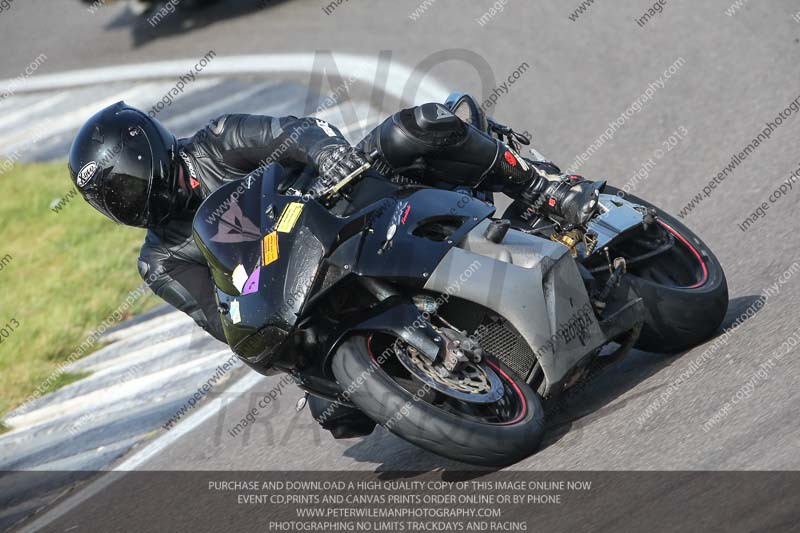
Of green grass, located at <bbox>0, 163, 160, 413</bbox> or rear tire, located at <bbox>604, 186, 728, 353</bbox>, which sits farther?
green grass, located at <bbox>0, 163, 160, 413</bbox>

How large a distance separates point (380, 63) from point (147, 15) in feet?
19.8

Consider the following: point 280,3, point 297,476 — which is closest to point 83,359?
point 297,476

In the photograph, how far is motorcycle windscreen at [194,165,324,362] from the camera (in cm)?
448

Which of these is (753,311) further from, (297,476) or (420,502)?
(297,476)

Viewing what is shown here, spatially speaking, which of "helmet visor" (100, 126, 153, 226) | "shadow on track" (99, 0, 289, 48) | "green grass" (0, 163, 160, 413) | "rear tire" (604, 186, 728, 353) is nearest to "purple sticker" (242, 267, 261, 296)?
"helmet visor" (100, 126, 153, 226)

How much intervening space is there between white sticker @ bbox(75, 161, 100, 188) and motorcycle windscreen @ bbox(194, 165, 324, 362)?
73 centimetres

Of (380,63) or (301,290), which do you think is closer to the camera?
(301,290)

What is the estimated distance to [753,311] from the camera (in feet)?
18.2

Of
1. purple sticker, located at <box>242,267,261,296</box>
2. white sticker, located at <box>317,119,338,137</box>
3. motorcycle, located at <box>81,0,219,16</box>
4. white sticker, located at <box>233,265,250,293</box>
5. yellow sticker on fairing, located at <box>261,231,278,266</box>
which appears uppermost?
white sticker, located at <box>317,119,338,137</box>

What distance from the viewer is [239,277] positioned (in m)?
4.71

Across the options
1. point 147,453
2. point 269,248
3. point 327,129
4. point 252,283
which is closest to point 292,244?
point 269,248

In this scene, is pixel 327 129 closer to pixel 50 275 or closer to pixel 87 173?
pixel 87 173

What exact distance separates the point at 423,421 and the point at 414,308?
0.49m

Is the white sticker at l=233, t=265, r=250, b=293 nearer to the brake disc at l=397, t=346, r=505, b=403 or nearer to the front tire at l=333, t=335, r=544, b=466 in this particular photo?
the front tire at l=333, t=335, r=544, b=466
